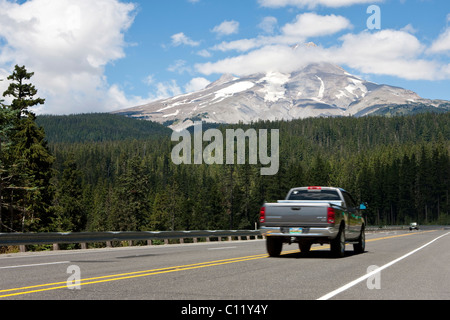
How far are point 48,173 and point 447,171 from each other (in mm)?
126139

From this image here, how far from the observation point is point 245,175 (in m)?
95.8

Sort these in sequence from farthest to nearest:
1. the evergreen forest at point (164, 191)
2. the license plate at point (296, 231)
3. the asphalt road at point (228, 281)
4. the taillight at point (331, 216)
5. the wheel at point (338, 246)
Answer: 1. the evergreen forest at point (164, 191)
2. the wheel at point (338, 246)
3. the license plate at point (296, 231)
4. the taillight at point (331, 216)
5. the asphalt road at point (228, 281)

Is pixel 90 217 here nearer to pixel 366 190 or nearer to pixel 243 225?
pixel 243 225

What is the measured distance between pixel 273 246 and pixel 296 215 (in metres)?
1.44

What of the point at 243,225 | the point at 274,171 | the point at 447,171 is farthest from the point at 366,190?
the point at 243,225

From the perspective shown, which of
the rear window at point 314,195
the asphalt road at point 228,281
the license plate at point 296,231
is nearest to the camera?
A: the asphalt road at point 228,281

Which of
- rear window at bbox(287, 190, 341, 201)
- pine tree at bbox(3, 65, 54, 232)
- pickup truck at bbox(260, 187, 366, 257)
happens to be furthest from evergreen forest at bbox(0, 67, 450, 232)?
pickup truck at bbox(260, 187, 366, 257)

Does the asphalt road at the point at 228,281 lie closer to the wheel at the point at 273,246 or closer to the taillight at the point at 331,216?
the taillight at the point at 331,216

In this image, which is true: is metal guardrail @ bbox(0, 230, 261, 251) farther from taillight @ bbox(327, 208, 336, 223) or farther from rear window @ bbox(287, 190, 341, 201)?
taillight @ bbox(327, 208, 336, 223)

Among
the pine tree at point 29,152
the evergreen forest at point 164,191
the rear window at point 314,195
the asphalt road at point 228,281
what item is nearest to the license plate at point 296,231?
the asphalt road at point 228,281

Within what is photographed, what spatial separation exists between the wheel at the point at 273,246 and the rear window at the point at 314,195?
6.09 feet

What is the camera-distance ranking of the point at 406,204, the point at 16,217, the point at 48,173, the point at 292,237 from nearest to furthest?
the point at 292,237 → the point at 16,217 → the point at 48,173 → the point at 406,204

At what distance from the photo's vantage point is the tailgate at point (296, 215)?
47.1ft
